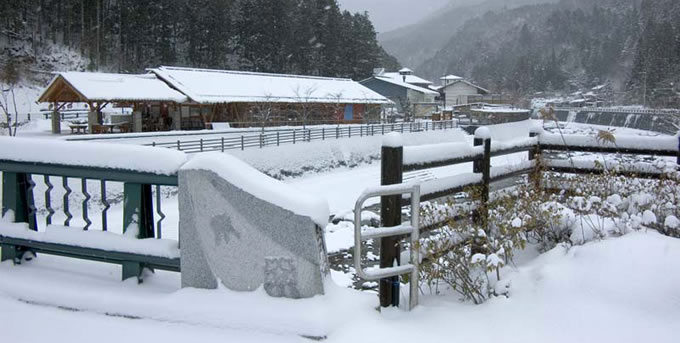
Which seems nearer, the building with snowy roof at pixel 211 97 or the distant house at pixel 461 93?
the building with snowy roof at pixel 211 97

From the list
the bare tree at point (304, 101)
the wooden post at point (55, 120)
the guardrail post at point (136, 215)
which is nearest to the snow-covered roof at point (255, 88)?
the bare tree at point (304, 101)

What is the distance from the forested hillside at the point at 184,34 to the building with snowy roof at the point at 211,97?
16083mm

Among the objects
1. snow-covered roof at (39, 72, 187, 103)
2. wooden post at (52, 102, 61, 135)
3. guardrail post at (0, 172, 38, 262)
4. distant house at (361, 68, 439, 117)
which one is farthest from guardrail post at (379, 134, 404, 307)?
distant house at (361, 68, 439, 117)

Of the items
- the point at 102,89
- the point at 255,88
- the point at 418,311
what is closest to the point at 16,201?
the point at 418,311

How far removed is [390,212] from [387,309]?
0.73 m

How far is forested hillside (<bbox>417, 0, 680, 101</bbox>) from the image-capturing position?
246 ft

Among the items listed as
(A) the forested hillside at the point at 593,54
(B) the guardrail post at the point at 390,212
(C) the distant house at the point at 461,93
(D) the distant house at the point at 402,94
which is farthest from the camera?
(C) the distant house at the point at 461,93

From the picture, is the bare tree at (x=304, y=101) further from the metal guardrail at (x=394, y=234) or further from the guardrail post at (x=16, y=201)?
the metal guardrail at (x=394, y=234)

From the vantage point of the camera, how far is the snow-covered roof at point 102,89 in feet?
93.0

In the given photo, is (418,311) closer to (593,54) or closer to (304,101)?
(304,101)

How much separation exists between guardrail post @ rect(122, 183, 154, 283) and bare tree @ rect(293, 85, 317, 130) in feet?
117

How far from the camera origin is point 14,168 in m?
4.30

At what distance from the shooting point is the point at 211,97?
34.4 meters

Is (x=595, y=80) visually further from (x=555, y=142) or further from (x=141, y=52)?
(x=555, y=142)
